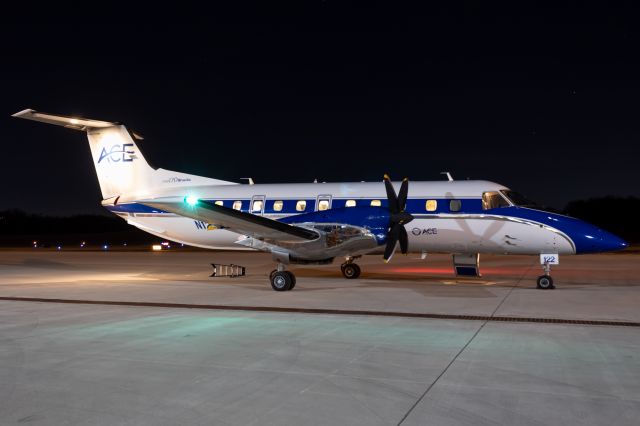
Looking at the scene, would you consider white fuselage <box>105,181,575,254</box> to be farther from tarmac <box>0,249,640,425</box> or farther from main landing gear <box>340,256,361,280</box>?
main landing gear <box>340,256,361,280</box>

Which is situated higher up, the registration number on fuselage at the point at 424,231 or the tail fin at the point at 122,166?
the tail fin at the point at 122,166

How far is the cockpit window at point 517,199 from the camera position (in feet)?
54.7

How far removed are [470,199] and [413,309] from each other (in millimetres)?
6084

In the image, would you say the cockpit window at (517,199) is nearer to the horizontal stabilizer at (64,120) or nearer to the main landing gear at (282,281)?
the main landing gear at (282,281)

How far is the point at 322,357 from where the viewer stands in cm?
776

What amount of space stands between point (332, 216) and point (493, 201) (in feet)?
16.7

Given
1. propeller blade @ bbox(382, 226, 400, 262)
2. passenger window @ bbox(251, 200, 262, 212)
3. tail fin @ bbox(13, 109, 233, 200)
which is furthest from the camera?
tail fin @ bbox(13, 109, 233, 200)

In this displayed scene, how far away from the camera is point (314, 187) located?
765 inches

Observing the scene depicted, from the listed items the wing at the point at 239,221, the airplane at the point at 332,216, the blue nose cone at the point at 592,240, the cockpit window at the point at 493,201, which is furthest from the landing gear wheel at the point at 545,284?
the wing at the point at 239,221

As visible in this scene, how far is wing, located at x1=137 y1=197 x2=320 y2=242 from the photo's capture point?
14.5 meters

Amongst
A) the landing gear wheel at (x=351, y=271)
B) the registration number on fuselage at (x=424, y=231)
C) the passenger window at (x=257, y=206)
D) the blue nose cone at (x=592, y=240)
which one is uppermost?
the passenger window at (x=257, y=206)

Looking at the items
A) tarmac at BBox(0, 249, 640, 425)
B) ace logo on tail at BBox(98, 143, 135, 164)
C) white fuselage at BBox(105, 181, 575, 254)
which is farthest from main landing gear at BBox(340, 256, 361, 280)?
ace logo on tail at BBox(98, 143, 135, 164)

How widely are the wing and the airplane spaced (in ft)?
0.10

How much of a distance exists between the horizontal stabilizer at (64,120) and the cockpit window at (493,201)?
13766mm
